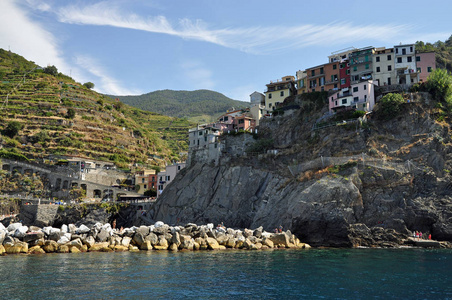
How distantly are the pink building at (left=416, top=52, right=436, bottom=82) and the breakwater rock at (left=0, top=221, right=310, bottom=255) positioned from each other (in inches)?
1509

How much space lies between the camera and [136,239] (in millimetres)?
A: 48188

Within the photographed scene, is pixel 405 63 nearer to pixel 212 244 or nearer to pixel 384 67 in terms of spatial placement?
pixel 384 67

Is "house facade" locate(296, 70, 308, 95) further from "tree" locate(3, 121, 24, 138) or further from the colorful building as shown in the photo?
"tree" locate(3, 121, 24, 138)

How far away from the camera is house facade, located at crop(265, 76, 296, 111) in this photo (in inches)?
3413

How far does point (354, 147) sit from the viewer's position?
5962 centimetres

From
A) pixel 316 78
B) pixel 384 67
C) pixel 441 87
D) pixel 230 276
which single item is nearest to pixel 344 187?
pixel 441 87

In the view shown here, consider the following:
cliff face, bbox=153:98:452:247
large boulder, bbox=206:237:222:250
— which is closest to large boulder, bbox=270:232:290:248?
cliff face, bbox=153:98:452:247

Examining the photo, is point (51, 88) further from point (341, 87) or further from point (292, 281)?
point (292, 281)

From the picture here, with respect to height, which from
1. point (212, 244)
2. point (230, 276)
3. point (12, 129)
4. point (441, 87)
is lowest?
point (212, 244)

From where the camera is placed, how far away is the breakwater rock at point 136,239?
1754 inches

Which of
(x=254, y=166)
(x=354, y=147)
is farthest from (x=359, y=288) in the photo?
(x=254, y=166)

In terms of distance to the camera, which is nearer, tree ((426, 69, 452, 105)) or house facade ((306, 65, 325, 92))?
tree ((426, 69, 452, 105))

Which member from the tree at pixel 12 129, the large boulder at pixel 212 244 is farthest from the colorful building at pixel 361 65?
the tree at pixel 12 129

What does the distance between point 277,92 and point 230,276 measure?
62188 millimetres
